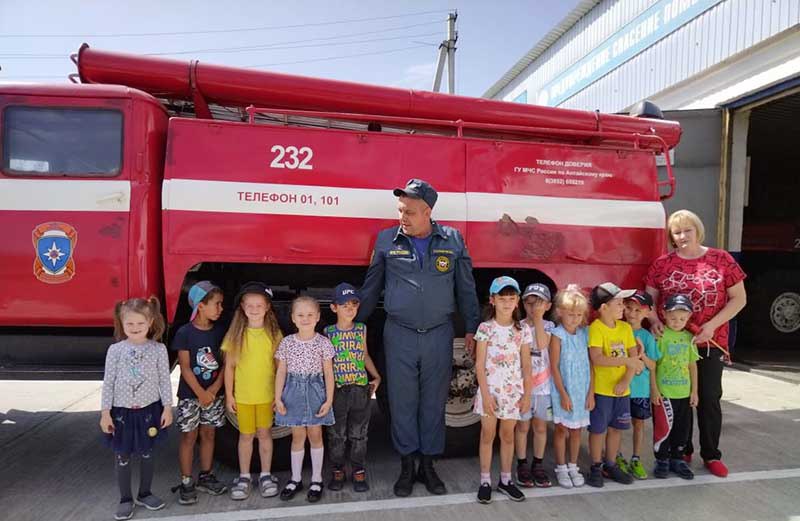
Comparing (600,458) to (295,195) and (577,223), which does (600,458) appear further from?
(295,195)

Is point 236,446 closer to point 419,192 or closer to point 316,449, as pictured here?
point 316,449

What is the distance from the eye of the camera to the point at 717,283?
3.36 m

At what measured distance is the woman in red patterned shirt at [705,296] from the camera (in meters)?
3.36

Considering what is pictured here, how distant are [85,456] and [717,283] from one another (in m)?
4.84

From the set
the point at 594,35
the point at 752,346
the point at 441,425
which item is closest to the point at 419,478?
the point at 441,425

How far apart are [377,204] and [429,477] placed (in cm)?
184

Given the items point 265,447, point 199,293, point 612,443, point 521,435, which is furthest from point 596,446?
point 199,293

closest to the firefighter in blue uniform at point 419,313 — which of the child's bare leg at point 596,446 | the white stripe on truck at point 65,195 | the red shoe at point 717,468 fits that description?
the child's bare leg at point 596,446

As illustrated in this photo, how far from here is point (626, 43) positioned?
380 inches

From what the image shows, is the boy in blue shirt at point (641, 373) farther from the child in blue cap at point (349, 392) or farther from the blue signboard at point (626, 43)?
the blue signboard at point (626, 43)

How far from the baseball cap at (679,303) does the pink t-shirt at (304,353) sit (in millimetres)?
2301

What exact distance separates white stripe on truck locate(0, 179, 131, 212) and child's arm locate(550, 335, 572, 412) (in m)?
2.88

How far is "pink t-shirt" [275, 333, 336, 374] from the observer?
3.00m

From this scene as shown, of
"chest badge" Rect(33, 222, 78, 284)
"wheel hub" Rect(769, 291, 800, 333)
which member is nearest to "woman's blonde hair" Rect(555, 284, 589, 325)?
"chest badge" Rect(33, 222, 78, 284)
